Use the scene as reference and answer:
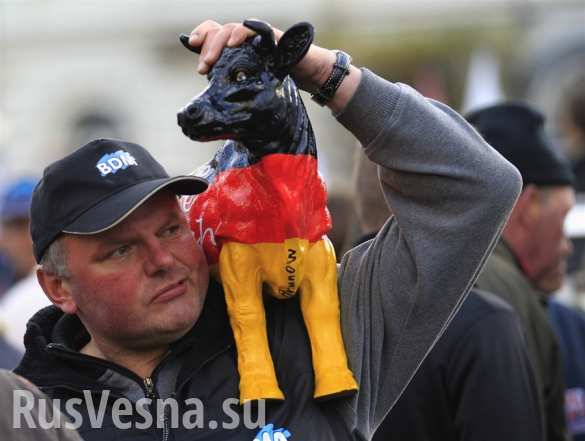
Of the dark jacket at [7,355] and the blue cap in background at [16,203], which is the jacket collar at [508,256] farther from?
the blue cap in background at [16,203]

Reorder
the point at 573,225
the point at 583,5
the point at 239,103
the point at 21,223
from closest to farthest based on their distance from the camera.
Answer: the point at 239,103
the point at 21,223
the point at 573,225
the point at 583,5

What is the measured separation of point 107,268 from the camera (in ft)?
9.70

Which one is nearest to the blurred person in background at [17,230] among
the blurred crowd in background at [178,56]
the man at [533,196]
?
the man at [533,196]

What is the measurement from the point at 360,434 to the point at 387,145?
0.72 metres

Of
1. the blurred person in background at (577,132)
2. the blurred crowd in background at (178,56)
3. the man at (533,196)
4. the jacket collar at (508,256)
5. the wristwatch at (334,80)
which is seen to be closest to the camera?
the wristwatch at (334,80)

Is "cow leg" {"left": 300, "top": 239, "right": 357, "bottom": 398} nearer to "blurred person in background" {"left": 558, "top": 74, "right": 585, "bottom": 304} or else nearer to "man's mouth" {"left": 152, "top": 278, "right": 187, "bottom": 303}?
"man's mouth" {"left": 152, "top": 278, "right": 187, "bottom": 303}

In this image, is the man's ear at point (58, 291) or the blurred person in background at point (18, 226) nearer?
the man's ear at point (58, 291)

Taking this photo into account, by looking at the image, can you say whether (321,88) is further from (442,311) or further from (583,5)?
(583,5)

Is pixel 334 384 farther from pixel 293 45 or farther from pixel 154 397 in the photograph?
pixel 293 45

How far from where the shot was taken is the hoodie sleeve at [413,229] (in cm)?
282

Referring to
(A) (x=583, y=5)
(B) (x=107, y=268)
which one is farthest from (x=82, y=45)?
(B) (x=107, y=268)

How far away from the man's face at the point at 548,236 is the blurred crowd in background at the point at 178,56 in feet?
51.9

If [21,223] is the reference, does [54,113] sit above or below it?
below

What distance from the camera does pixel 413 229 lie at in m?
2.89
